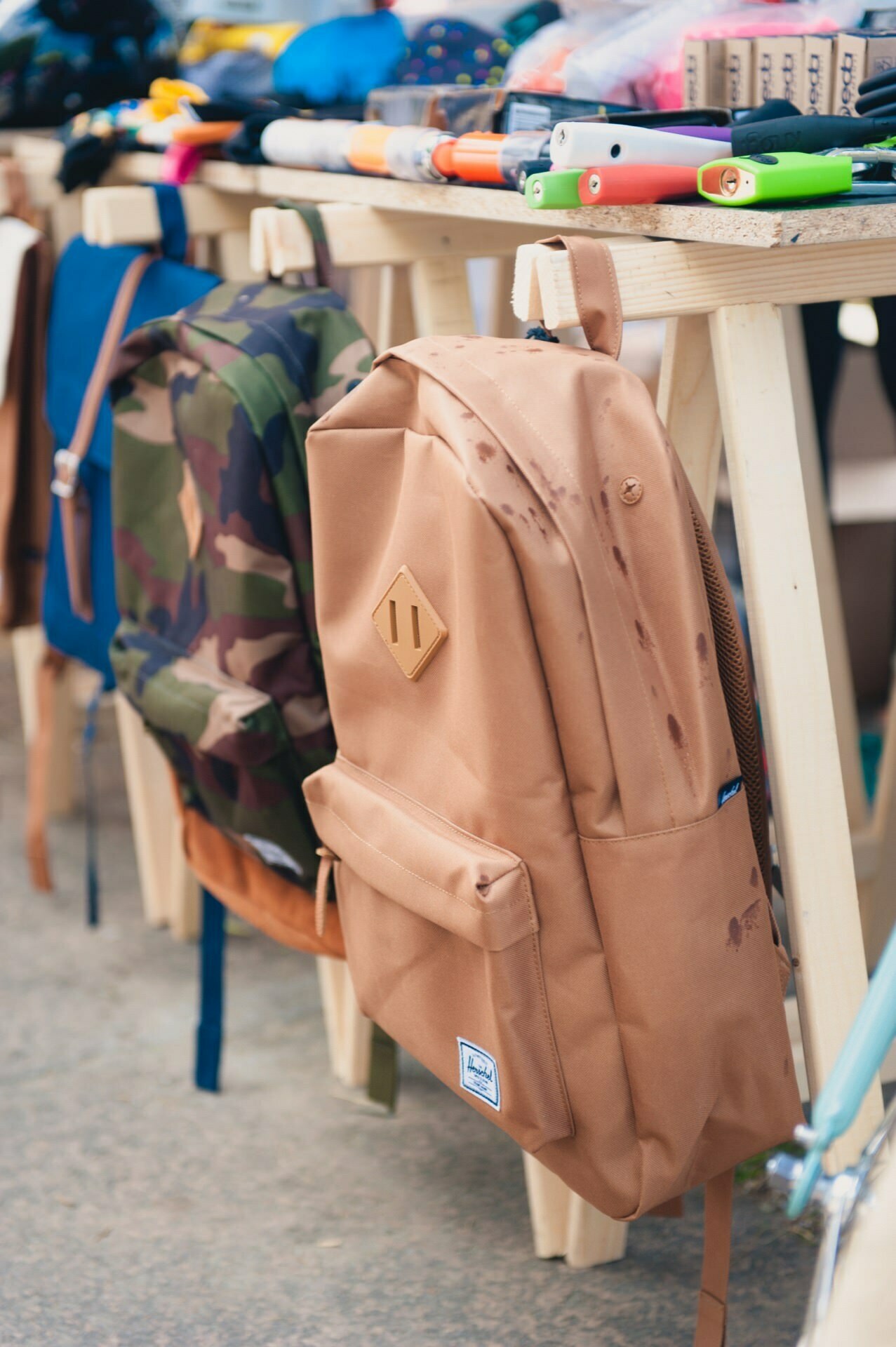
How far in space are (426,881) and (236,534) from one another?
1.29ft

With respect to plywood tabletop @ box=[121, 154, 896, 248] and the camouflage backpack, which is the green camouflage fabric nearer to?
the camouflage backpack

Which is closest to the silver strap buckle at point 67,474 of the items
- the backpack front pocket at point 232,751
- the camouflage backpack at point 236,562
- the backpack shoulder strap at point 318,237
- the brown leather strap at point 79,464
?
the brown leather strap at point 79,464

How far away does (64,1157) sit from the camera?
61.4 inches

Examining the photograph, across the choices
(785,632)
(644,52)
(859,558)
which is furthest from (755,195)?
(859,558)

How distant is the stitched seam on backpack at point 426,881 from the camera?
92 centimetres

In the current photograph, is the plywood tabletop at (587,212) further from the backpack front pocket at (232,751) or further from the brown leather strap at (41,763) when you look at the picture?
the brown leather strap at (41,763)

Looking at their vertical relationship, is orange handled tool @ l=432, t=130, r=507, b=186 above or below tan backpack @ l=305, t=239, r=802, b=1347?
above

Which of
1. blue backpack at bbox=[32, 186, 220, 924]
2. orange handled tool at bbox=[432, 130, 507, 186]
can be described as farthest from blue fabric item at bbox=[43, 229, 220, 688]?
orange handled tool at bbox=[432, 130, 507, 186]

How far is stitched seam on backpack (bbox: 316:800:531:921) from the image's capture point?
92 cm

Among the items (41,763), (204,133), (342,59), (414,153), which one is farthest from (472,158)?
(41,763)

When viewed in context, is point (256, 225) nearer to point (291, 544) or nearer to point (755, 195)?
point (291, 544)

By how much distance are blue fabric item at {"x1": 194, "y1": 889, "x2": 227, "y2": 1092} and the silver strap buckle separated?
50 cm

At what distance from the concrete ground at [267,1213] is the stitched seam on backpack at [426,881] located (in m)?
0.49

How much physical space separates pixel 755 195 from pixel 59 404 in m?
1.07
